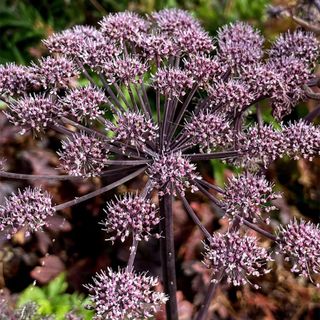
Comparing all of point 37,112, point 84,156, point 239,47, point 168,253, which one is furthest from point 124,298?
point 239,47

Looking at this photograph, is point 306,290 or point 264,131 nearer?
point 264,131

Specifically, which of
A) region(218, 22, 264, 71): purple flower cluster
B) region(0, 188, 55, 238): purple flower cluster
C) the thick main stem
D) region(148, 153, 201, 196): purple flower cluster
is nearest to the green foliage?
the thick main stem

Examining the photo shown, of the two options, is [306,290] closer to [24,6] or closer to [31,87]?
[31,87]

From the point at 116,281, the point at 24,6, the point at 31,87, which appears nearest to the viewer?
the point at 116,281

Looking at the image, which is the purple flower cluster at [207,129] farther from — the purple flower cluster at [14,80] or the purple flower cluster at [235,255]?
the purple flower cluster at [14,80]

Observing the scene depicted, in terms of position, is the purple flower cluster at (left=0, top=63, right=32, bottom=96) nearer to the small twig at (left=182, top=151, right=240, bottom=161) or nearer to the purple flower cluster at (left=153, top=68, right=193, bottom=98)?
the purple flower cluster at (left=153, top=68, right=193, bottom=98)

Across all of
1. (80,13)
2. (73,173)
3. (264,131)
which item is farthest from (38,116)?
(80,13)
